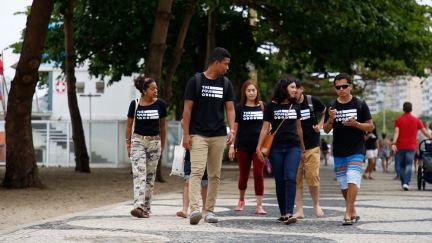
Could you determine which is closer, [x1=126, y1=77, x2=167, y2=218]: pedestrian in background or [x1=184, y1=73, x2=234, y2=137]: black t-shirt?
[x1=184, y1=73, x2=234, y2=137]: black t-shirt

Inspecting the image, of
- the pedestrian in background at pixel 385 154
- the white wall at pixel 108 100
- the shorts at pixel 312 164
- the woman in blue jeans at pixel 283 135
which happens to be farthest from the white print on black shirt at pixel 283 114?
the white wall at pixel 108 100

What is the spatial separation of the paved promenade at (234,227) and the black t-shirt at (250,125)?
0.92 metres

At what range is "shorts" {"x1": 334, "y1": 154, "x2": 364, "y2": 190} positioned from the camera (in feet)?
33.1

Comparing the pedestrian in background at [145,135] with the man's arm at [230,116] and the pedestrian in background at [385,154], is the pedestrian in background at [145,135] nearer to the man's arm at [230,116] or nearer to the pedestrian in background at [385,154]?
the man's arm at [230,116]

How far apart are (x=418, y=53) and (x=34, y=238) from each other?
20.9m

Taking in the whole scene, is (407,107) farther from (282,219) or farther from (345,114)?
(282,219)

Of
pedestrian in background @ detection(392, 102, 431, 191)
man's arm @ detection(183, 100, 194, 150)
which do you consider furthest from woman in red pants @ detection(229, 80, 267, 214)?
pedestrian in background @ detection(392, 102, 431, 191)

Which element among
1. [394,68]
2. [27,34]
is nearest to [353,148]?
[27,34]

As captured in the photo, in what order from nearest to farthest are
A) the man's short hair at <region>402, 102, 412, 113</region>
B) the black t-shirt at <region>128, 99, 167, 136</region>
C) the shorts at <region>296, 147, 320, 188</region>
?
the black t-shirt at <region>128, 99, 167, 136</region>
the shorts at <region>296, 147, 320, 188</region>
the man's short hair at <region>402, 102, 412, 113</region>

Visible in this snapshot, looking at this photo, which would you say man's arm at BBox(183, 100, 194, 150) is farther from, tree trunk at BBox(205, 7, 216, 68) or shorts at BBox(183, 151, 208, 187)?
tree trunk at BBox(205, 7, 216, 68)

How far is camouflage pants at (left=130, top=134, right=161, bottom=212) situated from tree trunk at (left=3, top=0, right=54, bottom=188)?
272 inches

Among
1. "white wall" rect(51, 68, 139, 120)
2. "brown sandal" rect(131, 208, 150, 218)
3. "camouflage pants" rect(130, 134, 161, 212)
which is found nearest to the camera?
"brown sandal" rect(131, 208, 150, 218)

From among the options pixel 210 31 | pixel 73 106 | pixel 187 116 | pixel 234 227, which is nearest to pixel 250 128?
pixel 187 116

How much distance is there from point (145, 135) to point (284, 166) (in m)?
1.85
